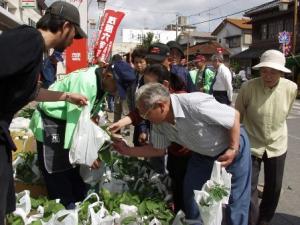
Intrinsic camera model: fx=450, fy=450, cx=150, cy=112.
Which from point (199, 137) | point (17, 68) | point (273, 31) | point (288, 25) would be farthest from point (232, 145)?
point (273, 31)

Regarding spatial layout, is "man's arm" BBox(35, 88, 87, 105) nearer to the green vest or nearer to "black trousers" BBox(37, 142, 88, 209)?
the green vest

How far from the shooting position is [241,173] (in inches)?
137

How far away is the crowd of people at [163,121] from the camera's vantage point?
2.19 metres

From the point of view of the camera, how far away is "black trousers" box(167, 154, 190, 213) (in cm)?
398

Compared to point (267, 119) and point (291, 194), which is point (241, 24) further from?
point (267, 119)

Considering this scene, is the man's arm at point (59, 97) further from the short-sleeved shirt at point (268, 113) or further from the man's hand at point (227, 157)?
the short-sleeved shirt at point (268, 113)

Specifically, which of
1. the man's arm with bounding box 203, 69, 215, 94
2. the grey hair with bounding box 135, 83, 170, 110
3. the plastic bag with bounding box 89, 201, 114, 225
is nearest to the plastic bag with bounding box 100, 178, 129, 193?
the plastic bag with bounding box 89, 201, 114, 225

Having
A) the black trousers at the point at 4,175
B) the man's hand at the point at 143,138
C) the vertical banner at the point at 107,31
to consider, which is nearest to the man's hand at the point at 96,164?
the man's hand at the point at 143,138

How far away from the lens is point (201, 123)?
3.15 m

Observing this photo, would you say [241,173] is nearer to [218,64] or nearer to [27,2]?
[218,64]

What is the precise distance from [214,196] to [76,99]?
1.20 m

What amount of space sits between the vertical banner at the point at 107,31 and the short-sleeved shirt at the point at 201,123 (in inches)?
356

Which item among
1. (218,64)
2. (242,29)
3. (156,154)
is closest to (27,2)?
(218,64)

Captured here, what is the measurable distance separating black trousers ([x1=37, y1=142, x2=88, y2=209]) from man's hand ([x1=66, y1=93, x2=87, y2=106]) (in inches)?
24.2
